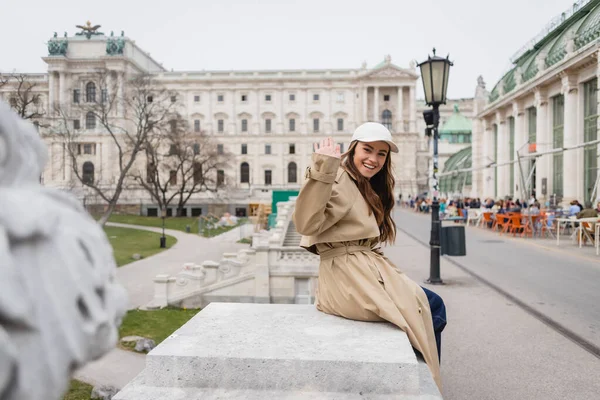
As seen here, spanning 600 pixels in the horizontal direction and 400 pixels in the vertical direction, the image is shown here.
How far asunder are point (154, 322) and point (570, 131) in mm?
19249

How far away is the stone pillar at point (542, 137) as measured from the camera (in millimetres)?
24406

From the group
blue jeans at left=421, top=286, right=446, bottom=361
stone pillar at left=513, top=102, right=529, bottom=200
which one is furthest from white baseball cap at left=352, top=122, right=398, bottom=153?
stone pillar at left=513, top=102, right=529, bottom=200

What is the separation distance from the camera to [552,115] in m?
24.4

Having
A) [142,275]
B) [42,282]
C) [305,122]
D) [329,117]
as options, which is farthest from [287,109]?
[42,282]

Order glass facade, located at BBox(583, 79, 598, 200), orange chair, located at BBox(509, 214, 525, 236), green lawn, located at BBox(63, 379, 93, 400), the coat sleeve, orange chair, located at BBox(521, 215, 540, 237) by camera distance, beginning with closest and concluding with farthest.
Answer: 1. the coat sleeve
2. green lawn, located at BBox(63, 379, 93, 400)
3. orange chair, located at BBox(521, 215, 540, 237)
4. orange chair, located at BBox(509, 214, 525, 236)
5. glass facade, located at BBox(583, 79, 598, 200)

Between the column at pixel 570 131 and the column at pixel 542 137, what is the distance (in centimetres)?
252

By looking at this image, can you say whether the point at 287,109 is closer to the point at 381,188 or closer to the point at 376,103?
the point at 376,103

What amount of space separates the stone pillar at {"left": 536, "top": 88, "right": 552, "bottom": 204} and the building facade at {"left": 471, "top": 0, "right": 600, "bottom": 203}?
46mm

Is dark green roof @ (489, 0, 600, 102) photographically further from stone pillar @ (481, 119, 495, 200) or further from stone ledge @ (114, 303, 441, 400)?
stone ledge @ (114, 303, 441, 400)

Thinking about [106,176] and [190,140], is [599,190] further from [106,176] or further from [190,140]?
[106,176]

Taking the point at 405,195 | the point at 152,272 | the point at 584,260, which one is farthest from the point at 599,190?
the point at 405,195

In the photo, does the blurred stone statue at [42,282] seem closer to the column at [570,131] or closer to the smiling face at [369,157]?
the smiling face at [369,157]

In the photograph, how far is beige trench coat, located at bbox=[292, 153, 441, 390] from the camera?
2900 mm

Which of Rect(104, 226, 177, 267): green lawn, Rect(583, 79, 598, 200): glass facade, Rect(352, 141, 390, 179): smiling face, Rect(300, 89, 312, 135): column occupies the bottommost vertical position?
Rect(104, 226, 177, 267): green lawn
